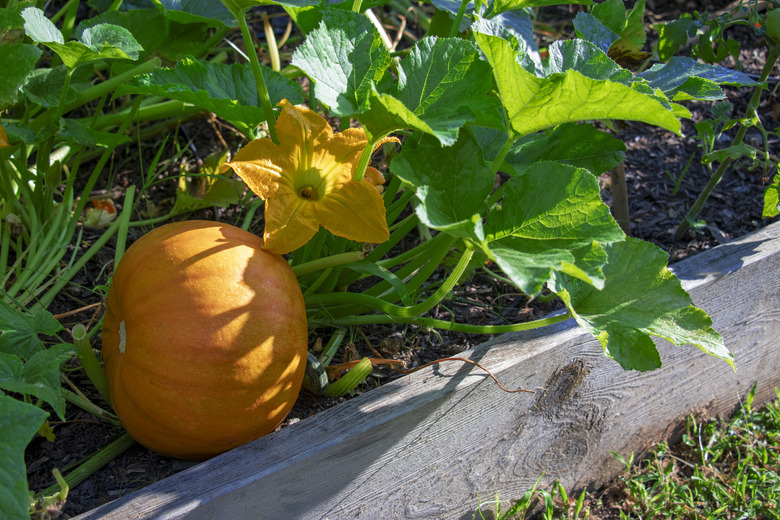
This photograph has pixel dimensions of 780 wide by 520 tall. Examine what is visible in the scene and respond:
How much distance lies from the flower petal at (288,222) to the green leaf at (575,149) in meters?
0.48

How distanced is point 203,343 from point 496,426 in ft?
2.36

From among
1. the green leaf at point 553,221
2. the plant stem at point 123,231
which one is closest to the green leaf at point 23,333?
the plant stem at point 123,231

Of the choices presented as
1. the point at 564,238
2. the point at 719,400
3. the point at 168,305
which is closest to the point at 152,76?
the point at 168,305

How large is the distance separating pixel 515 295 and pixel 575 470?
507mm

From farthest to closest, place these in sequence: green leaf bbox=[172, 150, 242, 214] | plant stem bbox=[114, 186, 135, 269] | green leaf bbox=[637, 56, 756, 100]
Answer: green leaf bbox=[172, 150, 242, 214], plant stem bbox=[114, 186, 135, 269], green leaf bbox=[637, 56, 756, 100]

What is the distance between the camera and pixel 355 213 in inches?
51.5

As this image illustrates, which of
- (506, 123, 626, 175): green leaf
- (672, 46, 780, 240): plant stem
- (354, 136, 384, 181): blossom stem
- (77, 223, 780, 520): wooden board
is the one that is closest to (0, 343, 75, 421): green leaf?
(77, 223, 780, 520): wooden board

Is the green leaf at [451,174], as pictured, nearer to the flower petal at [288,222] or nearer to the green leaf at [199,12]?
the flower petal at [288,222]

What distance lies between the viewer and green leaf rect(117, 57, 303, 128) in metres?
1.29

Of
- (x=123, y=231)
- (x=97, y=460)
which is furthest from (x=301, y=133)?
(x=97, y=460)

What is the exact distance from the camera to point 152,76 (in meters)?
1.33

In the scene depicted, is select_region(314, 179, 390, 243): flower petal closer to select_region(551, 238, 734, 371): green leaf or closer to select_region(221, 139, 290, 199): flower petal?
select_region(221, 139, 290, 199): flower petal

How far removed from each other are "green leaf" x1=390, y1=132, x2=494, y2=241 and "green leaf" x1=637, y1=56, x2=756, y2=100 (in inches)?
17.7

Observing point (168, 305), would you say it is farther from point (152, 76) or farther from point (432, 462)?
point (432, 462)
